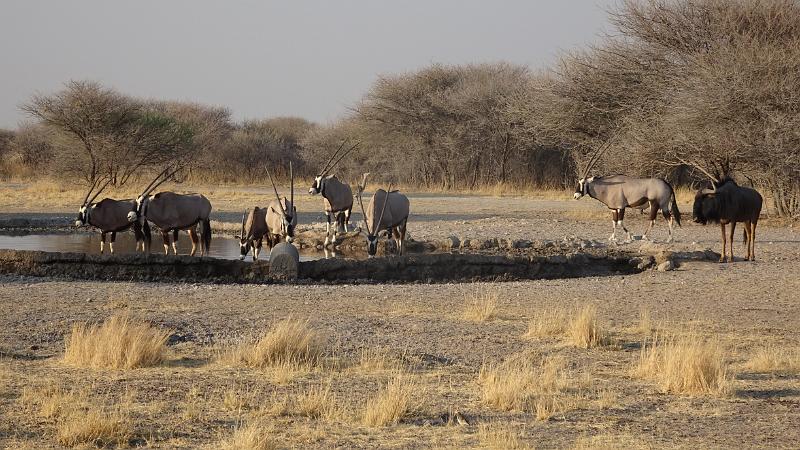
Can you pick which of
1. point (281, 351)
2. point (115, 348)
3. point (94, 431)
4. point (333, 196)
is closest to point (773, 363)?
point (281, 351)

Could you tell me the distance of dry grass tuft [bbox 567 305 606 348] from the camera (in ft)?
27.9

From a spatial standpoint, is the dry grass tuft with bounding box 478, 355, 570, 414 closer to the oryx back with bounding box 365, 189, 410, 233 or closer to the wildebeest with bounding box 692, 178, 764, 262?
the wildebeest with bounding box 692, 178, 764, 262

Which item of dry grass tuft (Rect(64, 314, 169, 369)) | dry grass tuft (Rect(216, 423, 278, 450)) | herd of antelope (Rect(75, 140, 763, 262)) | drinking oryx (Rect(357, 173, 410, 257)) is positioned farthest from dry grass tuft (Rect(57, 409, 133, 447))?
drinking oryx (Rect(357, 173, 410, 257))

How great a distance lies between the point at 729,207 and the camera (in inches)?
592

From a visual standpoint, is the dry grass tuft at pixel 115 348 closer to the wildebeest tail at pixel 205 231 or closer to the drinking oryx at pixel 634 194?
the wildebeest tail at pixel 205 231

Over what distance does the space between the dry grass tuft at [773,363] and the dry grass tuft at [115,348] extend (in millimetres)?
4363

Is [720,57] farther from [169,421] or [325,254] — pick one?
[169,421]

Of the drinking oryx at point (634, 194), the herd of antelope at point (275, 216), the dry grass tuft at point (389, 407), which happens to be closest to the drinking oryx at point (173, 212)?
the herd of antelope at point (275, 216)

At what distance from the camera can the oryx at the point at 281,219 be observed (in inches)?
613

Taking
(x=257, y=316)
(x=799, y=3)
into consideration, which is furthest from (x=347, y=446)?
(x=799, y=3)

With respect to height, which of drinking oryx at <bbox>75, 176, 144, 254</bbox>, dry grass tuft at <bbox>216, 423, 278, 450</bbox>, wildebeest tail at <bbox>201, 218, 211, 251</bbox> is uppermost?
drinking oryx at <bbox>75, 176, 144, 254</bbox>

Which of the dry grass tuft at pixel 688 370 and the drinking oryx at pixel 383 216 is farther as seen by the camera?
the drinking oryx at pixel 383 216

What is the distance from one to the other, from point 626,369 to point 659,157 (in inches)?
635

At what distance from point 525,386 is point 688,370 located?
1.11 m
